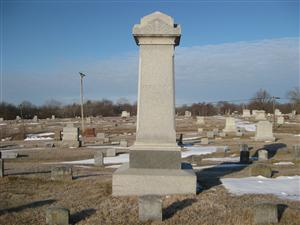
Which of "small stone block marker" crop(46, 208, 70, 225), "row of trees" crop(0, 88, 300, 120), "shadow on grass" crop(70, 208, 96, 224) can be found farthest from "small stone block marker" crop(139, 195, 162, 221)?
"row of trees" crop(0, 88, 300, 120)

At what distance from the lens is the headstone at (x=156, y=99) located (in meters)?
9.06

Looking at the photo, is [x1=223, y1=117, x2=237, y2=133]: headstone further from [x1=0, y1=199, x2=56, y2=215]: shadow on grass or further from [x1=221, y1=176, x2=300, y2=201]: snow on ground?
[x1=0, y1=199, x2=56, y2=215]: shadow on grass

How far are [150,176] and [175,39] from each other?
3272 mm

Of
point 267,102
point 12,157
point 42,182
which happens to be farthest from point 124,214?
point 267,102

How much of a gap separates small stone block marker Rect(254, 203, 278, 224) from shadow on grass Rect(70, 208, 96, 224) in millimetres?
2985

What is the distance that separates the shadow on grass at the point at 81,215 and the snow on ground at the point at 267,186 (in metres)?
3.36

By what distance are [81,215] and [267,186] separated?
5.12m

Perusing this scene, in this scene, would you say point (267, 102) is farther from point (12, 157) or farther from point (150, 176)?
point (150, 176)

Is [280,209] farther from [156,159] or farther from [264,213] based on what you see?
[156,159]

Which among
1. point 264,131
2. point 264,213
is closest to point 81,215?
point 264,213

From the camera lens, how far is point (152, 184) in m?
8.54

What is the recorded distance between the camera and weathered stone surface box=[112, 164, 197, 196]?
845 centimetres

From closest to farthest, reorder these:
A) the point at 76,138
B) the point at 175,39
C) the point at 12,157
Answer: the point at 175,39, the point at 12,157, the point at 76,138

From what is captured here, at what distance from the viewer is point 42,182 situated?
1141 cm
